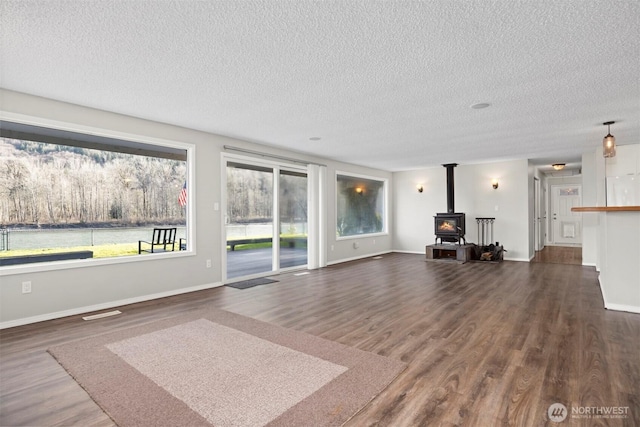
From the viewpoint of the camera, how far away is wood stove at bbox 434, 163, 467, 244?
316 inches

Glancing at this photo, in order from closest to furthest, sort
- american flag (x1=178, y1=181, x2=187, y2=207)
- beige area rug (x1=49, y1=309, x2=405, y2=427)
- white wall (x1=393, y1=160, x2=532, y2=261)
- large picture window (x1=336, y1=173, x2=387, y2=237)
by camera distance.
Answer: beige area rug (x1=49, y1=309, x2=405, y2=427), american flag (x1=178, y1=181, x2=187, y2=207), white wall (x1=393, y1=160, x2=532, y2=261), large picture window (x1=336, y1=173, x2=387, y2=237)

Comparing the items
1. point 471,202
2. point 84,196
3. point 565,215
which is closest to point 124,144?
point 84,196

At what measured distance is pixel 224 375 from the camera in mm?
2354

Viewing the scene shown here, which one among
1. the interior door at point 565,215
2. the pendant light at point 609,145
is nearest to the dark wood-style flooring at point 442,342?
the pendant light at point 609,145

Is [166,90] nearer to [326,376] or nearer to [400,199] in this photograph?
[326,376]

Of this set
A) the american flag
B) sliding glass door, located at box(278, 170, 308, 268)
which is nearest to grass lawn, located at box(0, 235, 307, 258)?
the american flag

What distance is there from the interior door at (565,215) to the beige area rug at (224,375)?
11075 mm

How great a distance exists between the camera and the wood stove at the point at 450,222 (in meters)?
8.02

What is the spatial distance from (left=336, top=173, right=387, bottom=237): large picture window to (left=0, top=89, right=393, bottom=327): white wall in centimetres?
243

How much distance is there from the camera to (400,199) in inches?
387

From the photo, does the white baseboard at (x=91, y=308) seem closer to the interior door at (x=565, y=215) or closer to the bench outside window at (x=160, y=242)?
the bench outside window at (x=160, y=242)

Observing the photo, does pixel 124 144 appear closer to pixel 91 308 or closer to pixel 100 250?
pixel 100 250

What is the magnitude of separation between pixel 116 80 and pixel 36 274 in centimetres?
226

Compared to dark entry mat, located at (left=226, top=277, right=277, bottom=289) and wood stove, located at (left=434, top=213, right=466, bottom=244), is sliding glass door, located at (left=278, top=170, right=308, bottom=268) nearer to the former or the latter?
dark entry mat, located at (left=226, top=277, right=277, bottom=289)
